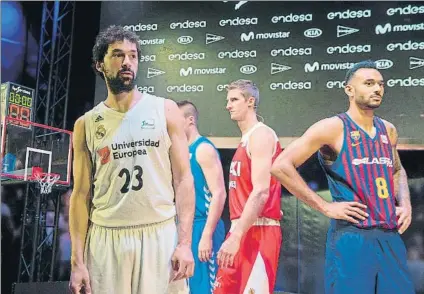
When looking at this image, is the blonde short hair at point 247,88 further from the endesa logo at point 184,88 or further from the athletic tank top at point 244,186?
the athletic tank top at point 244,186

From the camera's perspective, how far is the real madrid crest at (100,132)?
126 inches

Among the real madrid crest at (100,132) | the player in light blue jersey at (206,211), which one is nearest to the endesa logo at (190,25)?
the player in light blue jersey at (206,211)

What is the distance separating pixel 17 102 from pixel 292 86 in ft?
7.56

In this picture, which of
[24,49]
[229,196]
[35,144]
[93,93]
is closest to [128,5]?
[93,93]

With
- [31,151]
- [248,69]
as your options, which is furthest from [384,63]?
[31,151]

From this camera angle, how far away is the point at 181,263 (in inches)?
114

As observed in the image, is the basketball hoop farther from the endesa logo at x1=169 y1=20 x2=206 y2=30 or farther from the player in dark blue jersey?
the player in dark blue jersey

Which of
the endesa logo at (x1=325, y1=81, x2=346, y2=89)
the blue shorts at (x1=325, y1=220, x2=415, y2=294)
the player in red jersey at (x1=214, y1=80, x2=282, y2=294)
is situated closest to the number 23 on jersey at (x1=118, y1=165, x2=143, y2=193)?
the player in red jersey at (x1=214, y1=80, x2=282, y2=294)

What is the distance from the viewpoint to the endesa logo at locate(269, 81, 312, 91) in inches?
→ 181

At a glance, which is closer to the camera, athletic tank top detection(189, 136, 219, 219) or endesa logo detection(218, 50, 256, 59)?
athletic tank top detection(189, 136, 219, 219)

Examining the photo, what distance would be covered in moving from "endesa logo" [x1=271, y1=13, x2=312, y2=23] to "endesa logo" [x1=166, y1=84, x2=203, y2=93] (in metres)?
0.78

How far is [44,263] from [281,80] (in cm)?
253

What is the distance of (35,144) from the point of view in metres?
5.39

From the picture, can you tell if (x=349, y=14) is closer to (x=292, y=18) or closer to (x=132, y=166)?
(x=292, y=18)
